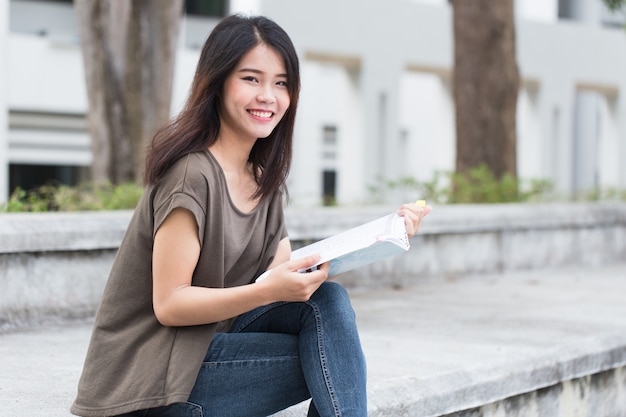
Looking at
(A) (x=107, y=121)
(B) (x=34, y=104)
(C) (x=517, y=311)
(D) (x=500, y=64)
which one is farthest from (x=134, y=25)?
(B) (x=34, y=104)

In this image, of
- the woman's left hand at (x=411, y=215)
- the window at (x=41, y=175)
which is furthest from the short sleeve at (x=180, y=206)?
the window at (x=41, y=175)

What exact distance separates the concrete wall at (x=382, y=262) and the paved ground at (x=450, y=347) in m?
0.15

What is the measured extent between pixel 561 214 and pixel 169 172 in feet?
18.1

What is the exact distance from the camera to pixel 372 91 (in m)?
18.5

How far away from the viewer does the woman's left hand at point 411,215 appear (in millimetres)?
2660

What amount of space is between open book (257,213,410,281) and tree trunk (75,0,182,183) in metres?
5.18

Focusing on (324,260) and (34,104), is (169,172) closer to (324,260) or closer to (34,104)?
(324,260)

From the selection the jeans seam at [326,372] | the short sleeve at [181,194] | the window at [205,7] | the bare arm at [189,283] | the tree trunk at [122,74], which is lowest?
the jeans seam at [326,372]

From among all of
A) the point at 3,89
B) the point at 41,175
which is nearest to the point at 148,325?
the point at 3,89

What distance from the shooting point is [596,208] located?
7930 mm

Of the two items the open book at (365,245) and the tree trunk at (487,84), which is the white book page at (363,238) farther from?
the tree trunk at (487,84)

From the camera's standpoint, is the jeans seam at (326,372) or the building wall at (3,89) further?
the building wall at (3,89)

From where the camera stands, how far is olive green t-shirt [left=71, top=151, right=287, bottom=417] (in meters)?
2.40

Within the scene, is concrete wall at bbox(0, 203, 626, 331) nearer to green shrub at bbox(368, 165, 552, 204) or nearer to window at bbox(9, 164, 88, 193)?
green shrub at bbox(368, 165, 552, 204)
